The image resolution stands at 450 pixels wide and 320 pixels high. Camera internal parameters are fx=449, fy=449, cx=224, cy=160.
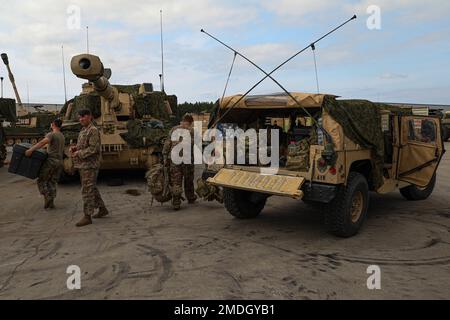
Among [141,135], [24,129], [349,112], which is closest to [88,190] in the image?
[349,112]

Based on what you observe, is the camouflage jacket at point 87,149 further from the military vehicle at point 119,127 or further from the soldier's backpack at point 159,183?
the military vehicle at point 119,127

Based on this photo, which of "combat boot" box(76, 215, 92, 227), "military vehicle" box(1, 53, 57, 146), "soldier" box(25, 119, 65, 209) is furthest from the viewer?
"military vehicle" box(1, 53, 57, 146)

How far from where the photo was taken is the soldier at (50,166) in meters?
7.77

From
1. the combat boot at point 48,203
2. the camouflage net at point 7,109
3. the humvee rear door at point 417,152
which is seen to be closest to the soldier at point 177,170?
the combat boot at point 48,203

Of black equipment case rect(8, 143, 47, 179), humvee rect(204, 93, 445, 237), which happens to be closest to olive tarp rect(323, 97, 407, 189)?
humvee rect(204, 93, 445, 237)

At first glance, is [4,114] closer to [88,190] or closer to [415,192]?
[88,190]

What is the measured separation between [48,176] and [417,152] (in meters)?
6.19

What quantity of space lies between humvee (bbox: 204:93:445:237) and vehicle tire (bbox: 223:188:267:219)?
1 centimetres

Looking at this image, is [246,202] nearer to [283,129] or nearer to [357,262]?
[283,129]

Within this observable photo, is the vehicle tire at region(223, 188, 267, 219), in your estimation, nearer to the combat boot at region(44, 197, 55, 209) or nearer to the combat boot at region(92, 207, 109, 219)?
the combat boot at region(92, 207, 109, 219)

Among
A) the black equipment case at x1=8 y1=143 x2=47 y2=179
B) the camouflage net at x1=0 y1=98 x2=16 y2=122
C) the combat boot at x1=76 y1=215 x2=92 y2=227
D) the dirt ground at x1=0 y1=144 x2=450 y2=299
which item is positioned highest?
the camouflage net at x1=0 y1=98 x2=16 y2=122

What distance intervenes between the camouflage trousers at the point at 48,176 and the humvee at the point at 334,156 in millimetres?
2989

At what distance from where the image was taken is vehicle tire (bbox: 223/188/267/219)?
22.0 feet

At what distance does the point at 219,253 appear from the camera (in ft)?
16.9
